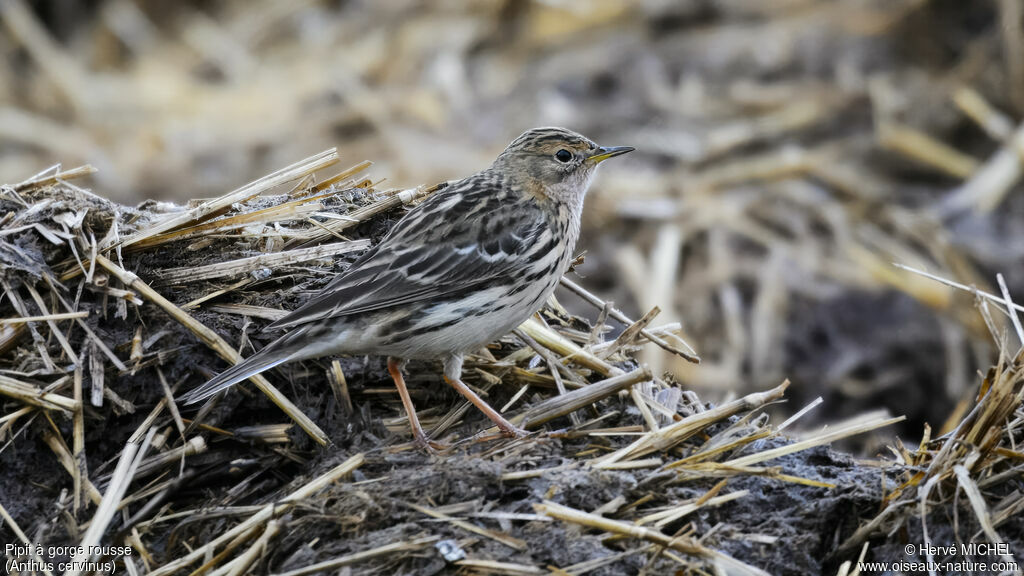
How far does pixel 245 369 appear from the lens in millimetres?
5164

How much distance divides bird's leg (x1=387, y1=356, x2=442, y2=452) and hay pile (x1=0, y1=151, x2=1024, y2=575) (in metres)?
0.10

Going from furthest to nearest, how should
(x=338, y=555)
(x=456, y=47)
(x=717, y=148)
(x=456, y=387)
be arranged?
(x=456, y=47), (x=717, y=148), (x=456, y=387), (x=338, y=555)

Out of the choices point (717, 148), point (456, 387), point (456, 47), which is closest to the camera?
point (456, 387)

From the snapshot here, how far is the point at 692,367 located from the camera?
9.51m

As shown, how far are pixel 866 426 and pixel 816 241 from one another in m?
5.51

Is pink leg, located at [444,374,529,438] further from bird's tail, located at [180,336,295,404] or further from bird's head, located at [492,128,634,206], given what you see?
bird's head, located at [492,128,634,206]

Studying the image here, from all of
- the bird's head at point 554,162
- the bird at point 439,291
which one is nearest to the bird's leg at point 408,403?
the bird at point 439,291

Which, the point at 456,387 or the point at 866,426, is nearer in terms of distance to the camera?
the point at 866,426

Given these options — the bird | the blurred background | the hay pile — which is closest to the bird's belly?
the bird

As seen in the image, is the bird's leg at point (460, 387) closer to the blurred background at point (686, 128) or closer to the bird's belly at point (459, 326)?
the bird's belly at point (459, 326)

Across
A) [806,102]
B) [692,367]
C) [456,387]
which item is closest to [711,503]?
[456,387]

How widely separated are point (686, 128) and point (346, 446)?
7.77 m

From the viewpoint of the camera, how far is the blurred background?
977 cm

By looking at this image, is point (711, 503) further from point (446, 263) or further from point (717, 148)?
point (717, 148)
